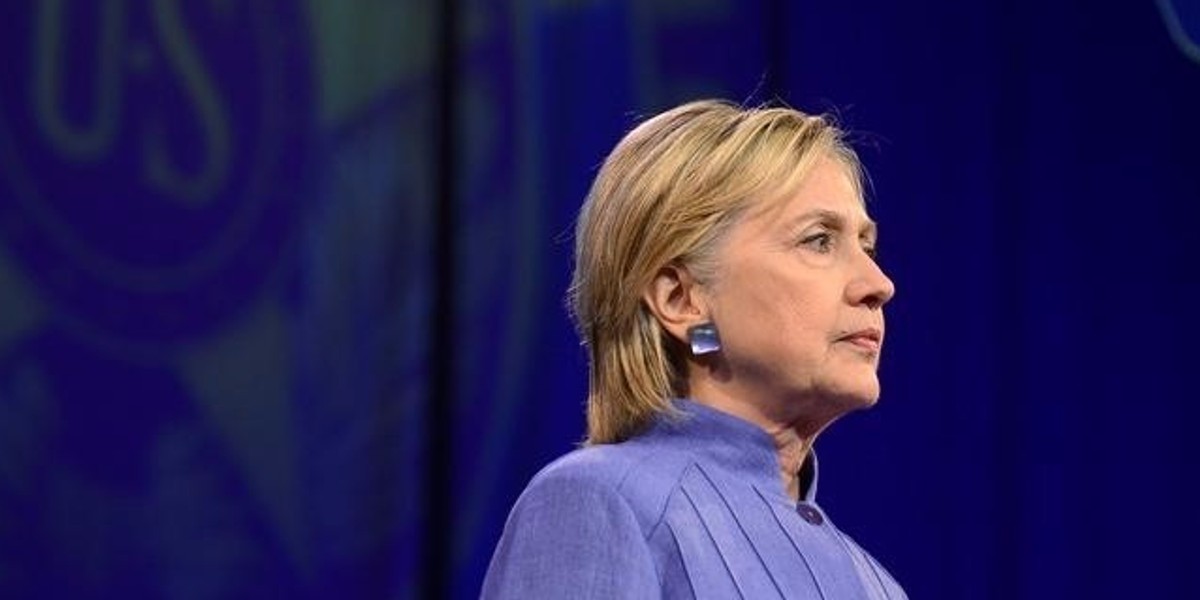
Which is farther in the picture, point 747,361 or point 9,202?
point 9,202

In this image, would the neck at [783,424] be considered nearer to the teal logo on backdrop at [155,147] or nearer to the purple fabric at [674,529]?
the purple fabric at [674,529]

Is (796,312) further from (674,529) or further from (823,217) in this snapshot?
(674,529)

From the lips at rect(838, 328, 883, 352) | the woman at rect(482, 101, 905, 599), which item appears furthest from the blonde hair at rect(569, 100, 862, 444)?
the lips at rect(838, 328, 883, 352)

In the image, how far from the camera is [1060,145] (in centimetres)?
282

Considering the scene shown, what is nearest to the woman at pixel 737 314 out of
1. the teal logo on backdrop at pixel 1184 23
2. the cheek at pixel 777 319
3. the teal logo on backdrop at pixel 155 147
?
the cheek at pixel 777 319

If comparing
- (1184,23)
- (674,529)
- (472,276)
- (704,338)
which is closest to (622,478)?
(674,529)

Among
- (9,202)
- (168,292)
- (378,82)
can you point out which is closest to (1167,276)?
(378,82)

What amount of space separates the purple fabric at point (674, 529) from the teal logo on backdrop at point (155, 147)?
4.04ft

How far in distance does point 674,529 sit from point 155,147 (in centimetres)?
142

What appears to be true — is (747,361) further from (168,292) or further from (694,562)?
(168,292)

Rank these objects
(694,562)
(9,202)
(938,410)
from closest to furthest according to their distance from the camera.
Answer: (694,562) → (9,202) → (938,410)

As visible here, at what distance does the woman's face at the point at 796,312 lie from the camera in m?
1.35

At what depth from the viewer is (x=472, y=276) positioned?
8.39 feet

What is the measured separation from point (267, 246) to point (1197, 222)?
1341mm
